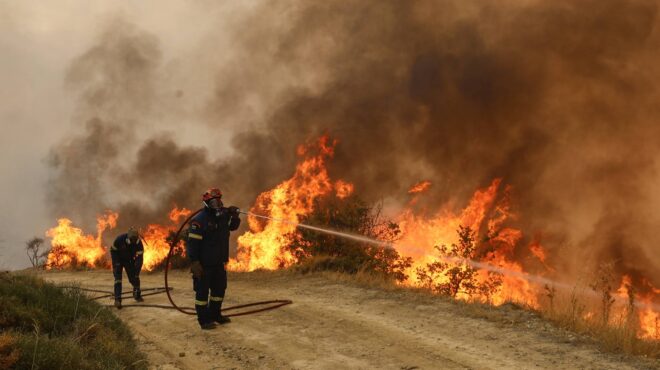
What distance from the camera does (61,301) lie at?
20.4ft

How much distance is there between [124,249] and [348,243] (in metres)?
6.49

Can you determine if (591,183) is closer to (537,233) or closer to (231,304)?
(537,233)

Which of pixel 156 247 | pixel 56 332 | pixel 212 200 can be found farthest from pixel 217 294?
pixel 156 247

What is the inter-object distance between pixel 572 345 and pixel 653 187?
52.7ft

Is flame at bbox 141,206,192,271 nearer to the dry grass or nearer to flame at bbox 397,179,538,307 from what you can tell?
flame at bbox 397,179,538,307

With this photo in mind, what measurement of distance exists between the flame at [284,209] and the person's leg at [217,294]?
15.1ft

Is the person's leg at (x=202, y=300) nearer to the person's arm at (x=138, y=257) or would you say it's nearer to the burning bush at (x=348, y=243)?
the person's arm at (x=138, y=257)

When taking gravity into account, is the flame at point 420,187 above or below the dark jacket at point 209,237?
above

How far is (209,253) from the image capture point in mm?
8539

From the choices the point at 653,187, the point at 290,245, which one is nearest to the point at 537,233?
the point at 653,187

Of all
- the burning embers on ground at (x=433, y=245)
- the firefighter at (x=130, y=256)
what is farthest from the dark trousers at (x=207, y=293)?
the burning embers on ground at (x=433, y=245)

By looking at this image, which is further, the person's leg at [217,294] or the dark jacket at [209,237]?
the person's leg at [217,294]

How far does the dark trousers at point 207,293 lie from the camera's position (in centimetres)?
834

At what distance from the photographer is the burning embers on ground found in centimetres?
1427
